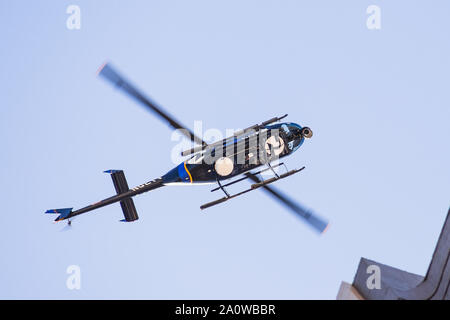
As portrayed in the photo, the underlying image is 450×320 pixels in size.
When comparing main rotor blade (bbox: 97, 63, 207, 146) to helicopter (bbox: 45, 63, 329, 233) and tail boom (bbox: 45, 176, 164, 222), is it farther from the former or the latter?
tail boom (bbox: 45, 176, 164, 222)

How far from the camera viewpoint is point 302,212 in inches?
647

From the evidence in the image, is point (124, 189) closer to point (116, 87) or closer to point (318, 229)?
point (116, 87)

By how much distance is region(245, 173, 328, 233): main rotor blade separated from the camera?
16156 mm

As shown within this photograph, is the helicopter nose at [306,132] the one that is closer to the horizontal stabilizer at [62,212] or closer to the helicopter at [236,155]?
the helicopter at [236,155]

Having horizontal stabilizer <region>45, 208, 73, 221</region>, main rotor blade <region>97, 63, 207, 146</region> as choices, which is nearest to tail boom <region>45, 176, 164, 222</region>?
horizontal stabilizer <region>45, 208, 73, 221</region>

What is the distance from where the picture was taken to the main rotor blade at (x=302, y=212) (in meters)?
16.2

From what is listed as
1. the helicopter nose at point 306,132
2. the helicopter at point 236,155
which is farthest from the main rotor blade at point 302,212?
the helicopter nose at point 306,132

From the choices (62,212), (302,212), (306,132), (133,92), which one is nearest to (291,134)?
(306,132)

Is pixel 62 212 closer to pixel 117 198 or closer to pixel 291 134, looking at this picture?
pixel 117 198

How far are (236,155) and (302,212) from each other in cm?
298

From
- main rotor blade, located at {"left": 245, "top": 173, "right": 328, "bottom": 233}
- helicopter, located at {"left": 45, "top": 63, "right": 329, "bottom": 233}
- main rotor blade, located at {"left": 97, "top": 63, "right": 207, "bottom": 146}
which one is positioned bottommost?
main rotor blade, located at {"left": 245, "top": 173, "right": 328, "bottom": 233}
